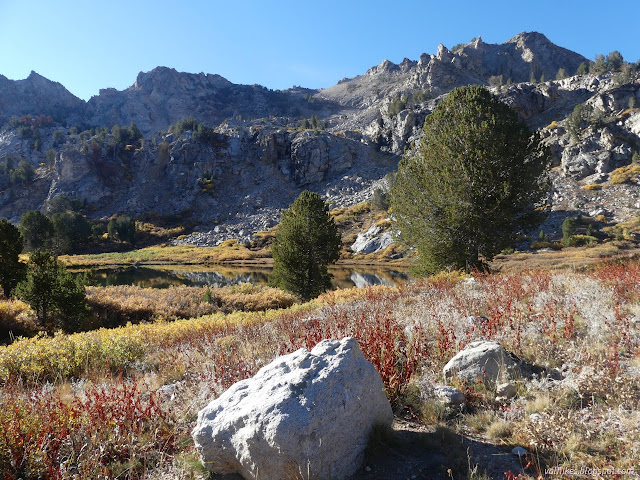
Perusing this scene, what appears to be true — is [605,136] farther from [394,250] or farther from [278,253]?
[278,253]

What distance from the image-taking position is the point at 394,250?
68938 mm

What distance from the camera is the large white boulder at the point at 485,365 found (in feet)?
14.4

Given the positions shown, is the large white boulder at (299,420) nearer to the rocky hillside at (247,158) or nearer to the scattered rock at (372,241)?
the scattered rock at (372,241)

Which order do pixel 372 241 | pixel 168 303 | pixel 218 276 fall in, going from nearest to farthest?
pixel 168 303 < pixel 218 276 < pixel 372 241

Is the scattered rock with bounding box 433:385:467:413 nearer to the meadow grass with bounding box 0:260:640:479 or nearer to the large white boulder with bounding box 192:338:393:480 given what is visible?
the meadow grass with bounding box 0:260:640:479

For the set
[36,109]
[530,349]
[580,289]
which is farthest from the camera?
[36,109]

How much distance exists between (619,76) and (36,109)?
916 feet

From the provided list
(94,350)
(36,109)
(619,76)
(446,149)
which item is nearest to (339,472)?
(94,350)

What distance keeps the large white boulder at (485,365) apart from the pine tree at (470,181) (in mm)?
12424

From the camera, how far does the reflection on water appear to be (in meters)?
42.7

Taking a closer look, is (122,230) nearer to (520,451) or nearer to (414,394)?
(414,394)

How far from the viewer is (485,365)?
4.53m

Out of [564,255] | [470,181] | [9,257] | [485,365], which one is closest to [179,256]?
[9,257]

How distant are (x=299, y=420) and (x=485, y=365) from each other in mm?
2963
